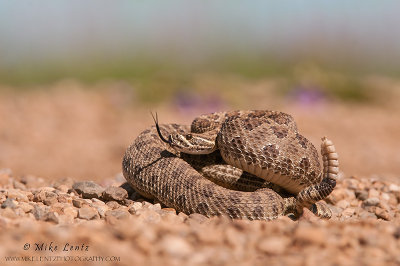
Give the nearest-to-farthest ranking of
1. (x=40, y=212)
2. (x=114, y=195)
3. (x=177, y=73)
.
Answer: (x=40, y=212) → (x=114, y=195) → (x=177, y=73)

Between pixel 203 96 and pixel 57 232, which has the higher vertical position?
pixel 57 232

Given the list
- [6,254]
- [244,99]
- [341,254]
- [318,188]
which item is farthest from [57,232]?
[244,99]

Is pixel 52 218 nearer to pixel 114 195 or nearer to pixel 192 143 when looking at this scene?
pixel 114 195

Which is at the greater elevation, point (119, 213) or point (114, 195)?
point (119, 213)

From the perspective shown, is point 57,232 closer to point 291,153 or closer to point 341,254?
point 341,254

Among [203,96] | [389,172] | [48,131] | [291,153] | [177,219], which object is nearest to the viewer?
[177,219]
